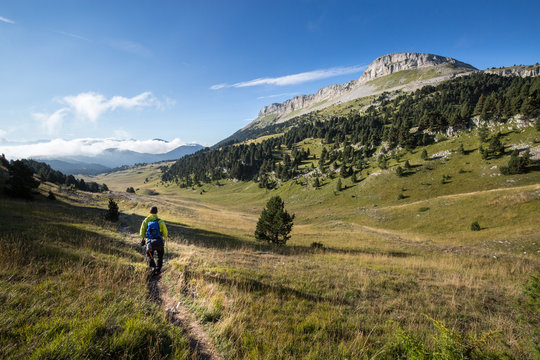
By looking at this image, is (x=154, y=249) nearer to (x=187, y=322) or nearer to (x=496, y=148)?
(x=187, y=322)

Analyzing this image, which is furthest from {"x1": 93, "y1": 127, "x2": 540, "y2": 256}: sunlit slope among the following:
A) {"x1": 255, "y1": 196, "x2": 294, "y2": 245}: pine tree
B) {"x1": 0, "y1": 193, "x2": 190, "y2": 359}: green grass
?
{"x1": 0, "y1": 193, "x2": 190, "y2": 359}: green grass

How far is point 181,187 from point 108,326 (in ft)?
593

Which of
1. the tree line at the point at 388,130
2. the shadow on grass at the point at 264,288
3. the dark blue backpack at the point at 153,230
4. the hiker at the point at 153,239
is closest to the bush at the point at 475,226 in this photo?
the shadow on grass at the point at 264,288

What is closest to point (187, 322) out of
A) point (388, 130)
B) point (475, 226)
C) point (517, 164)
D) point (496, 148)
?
point (475, 226)

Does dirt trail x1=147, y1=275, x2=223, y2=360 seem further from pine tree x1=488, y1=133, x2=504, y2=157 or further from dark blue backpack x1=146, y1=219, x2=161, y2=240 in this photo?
pine tree x1=488, y1=133, x2=504, y2=157

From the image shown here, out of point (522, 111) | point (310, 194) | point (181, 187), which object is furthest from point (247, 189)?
point (522, 111)

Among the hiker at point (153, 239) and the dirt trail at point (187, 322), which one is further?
the hiker at point (153, 239)

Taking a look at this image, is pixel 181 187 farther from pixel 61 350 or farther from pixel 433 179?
pixel 61 350

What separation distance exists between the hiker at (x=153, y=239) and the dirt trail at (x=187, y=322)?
1225 millimetres

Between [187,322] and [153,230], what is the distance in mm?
5039

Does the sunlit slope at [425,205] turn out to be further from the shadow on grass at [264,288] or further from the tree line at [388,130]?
the shadow on grass at [264,288]

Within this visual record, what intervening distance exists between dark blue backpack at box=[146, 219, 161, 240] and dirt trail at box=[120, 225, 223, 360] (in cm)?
208

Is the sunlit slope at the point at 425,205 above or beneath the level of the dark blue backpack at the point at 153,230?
beneath

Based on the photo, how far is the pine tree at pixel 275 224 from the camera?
938 inches
